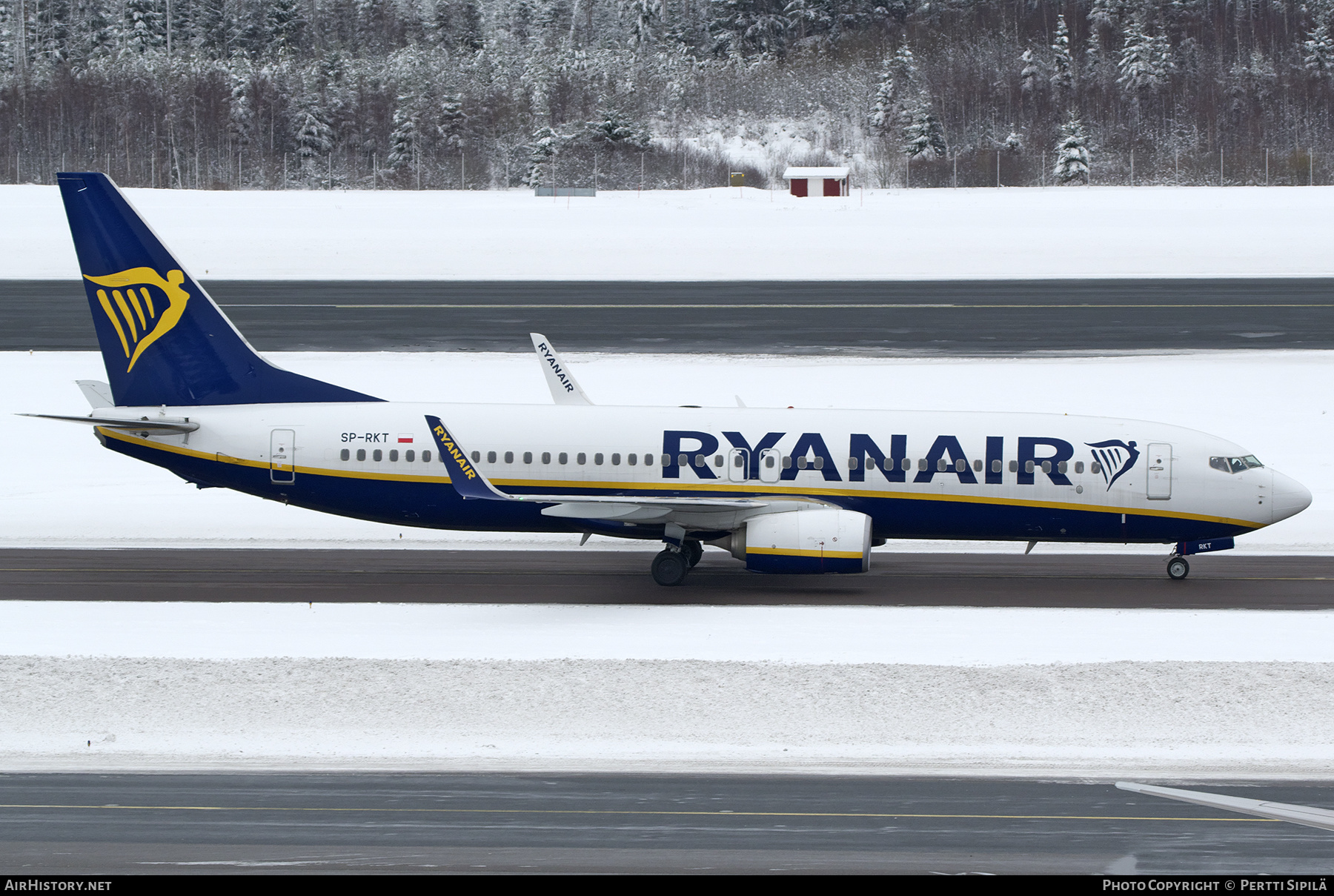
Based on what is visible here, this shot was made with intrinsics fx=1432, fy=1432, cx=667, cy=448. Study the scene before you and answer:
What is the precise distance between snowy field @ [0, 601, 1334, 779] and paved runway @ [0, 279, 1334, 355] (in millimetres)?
26610

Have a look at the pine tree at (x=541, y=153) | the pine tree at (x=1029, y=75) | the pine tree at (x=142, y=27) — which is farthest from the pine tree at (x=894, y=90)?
the pine tree at (x=142, y=27)

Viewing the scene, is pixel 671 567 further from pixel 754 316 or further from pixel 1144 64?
pixel 1144 64

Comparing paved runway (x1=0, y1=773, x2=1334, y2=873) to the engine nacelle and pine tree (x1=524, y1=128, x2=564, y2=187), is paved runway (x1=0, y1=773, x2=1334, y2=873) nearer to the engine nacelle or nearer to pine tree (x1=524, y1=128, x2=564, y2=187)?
the engine nacelle

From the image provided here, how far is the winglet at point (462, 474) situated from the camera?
25922mm

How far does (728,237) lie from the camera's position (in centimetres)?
7988

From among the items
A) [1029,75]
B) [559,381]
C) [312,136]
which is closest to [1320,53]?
[1029,75]

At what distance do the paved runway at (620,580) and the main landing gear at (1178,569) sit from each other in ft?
0.66

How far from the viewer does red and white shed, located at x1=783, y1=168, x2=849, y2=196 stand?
101438mm

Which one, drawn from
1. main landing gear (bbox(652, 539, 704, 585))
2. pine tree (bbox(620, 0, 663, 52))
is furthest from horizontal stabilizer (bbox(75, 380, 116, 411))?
pine tree (bbox(620, 0, 663, 52))

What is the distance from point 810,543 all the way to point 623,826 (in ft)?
39.9

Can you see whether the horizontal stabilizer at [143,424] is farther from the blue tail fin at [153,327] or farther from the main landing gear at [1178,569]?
the main landing gear at [1178,569]

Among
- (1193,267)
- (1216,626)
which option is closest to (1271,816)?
(1216,626)

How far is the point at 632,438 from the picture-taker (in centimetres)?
2853

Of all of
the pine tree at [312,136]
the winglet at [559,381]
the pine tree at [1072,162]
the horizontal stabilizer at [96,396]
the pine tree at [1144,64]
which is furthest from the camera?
the pine tree at [312,136]
